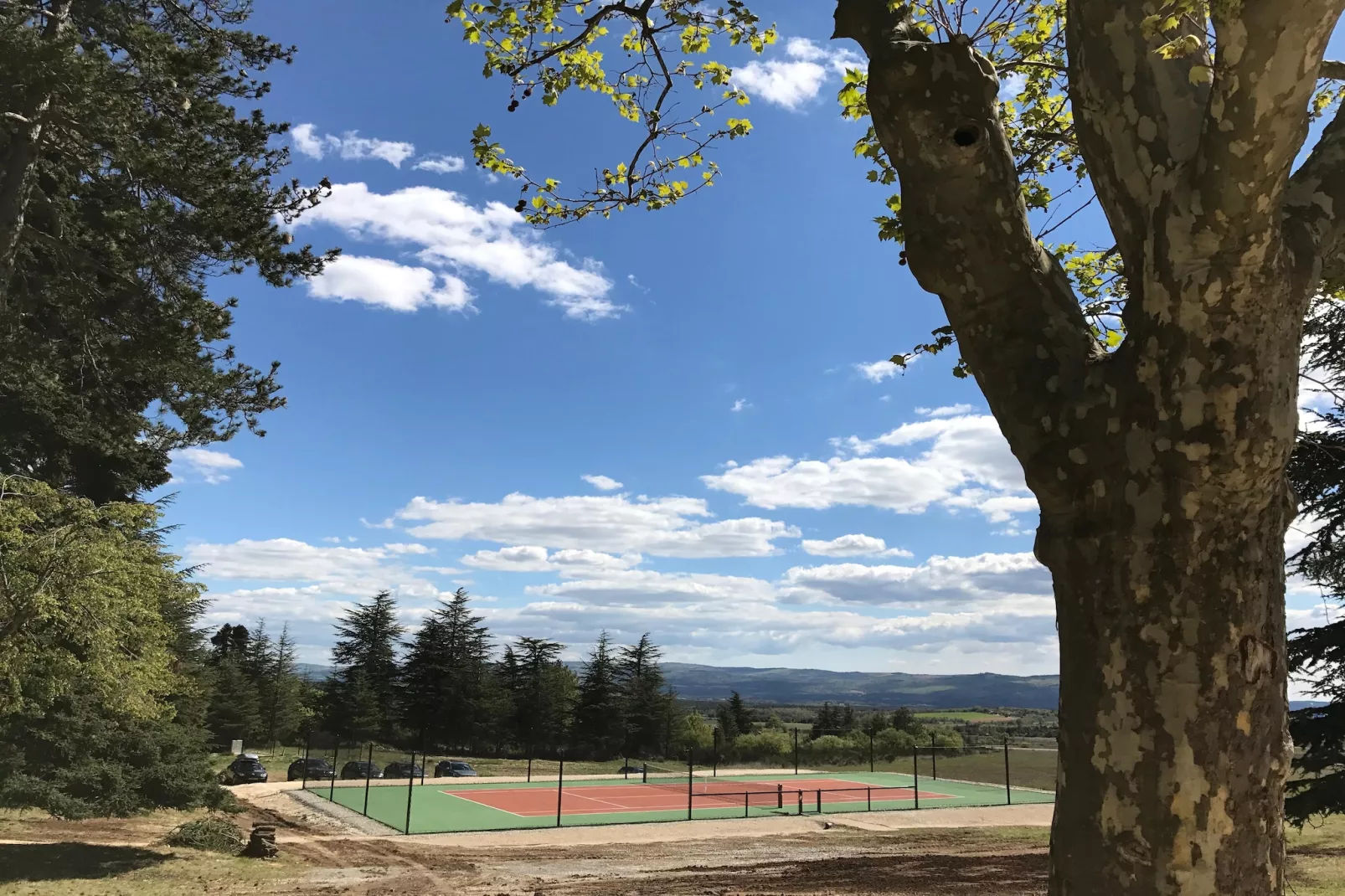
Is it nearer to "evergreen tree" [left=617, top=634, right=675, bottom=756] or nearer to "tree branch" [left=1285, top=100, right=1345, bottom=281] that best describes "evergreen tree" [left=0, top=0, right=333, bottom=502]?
"tree branch" [left=1285, top=100, right=1345, bottom=281]

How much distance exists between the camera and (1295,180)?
2.98 m

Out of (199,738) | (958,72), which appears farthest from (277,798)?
(958,72)

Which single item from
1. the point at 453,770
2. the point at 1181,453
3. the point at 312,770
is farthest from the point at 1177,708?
the point at 453,770

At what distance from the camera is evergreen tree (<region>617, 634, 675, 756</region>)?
49.2 metres

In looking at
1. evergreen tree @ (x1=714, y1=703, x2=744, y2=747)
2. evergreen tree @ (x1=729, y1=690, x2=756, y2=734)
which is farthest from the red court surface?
evergreen tree @ (x1=729, y1=690, x2=756, y2=734)

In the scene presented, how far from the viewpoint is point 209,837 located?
643 inches

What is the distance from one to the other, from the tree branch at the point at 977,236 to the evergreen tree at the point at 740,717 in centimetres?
5347

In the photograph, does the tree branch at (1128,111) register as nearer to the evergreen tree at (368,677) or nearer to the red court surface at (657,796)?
the red court surface at (657,796)

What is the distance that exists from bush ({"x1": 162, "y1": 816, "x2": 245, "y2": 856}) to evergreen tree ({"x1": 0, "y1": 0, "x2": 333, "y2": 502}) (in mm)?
7823

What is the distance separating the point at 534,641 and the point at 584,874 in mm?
40658

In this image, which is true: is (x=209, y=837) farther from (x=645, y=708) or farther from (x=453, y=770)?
(x=645, y=708)

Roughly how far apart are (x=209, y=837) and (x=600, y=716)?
34442mm

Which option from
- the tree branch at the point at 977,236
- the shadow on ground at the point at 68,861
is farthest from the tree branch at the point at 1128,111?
the shadow on ground at the point at 68,861

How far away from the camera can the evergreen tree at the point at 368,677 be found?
1825 inches
